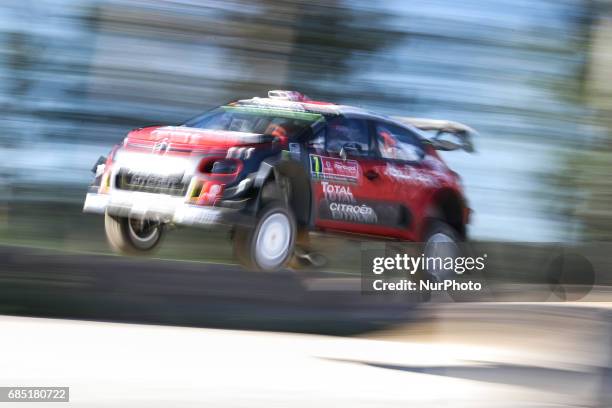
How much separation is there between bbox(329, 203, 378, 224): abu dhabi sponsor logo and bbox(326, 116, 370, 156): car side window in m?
0.34

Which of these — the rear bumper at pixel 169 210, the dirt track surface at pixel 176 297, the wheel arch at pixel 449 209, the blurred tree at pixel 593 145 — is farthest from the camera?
the blurred tree at pixel 593 145

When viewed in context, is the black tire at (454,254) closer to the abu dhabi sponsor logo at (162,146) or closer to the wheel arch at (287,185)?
the wheel arch at (287,185)

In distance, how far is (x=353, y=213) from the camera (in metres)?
6.24

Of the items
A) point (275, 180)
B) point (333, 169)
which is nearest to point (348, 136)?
point (333, 169)

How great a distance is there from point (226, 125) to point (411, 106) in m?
2.57

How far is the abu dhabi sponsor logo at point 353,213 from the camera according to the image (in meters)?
6.16

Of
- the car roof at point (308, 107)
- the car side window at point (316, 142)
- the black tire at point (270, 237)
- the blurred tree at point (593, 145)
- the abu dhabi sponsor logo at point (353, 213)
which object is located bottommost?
the black tire at point (270, 237)

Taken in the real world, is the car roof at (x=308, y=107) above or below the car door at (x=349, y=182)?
above

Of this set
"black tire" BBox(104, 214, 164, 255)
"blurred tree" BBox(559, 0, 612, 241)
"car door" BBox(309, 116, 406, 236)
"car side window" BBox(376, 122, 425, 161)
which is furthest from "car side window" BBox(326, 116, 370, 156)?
"blurred tree" BBox(559, 0, 612, 241)

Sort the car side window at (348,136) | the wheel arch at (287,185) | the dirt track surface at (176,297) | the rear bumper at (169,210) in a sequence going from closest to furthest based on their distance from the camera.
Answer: the rear bumper at (169,210), the wheel arch at (287,185), the car side window at (348,136), the dirt track surface at (176,297)

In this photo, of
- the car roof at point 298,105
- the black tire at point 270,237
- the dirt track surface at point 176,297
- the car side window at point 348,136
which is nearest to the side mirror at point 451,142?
the car roof at point 298,105

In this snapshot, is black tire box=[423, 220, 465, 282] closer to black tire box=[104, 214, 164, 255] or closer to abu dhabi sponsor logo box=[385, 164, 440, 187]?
abu dhabi sponsor logo box=[385, 164, 440, 187]

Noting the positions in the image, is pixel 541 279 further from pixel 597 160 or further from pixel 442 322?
pixel 442 322

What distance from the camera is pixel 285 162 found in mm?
6027
